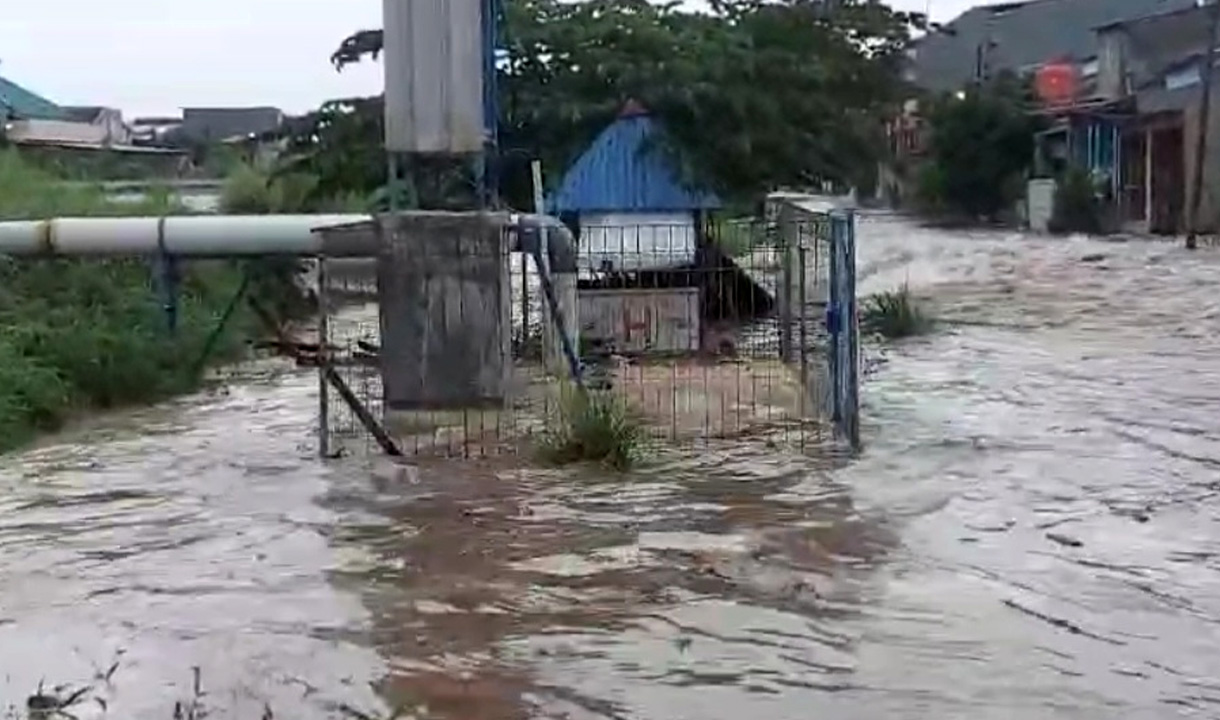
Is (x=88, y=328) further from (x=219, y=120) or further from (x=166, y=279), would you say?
(x=219, y=120)

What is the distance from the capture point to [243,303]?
21.7 meters

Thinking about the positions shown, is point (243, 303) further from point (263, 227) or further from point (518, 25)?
point (518, 25)

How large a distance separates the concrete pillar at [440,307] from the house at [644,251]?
138 inches

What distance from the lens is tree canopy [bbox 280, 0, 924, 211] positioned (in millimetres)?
22578

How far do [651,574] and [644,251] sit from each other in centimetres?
977

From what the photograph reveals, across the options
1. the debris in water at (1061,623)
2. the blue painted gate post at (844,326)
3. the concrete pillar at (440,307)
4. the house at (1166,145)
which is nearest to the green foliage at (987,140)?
the house at (1166,145)

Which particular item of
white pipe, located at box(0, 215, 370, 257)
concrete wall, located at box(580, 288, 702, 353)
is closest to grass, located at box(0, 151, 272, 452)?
white pipe, located at box(0, 215, 370, 257)

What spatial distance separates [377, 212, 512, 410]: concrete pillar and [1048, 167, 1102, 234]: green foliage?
1396 inches

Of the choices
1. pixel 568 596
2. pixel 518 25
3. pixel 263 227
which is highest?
pixel 518 25

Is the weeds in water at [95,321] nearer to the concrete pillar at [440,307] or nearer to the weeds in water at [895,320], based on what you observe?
the concrete pillar at [440,307]

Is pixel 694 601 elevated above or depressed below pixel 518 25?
below

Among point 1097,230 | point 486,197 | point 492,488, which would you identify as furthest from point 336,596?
point 1097,230

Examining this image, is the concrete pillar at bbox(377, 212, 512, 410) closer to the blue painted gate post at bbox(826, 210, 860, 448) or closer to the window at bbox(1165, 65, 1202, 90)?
the blue painted gate post at bbox(826, 210, 860, 448)

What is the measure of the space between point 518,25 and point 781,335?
792cm
